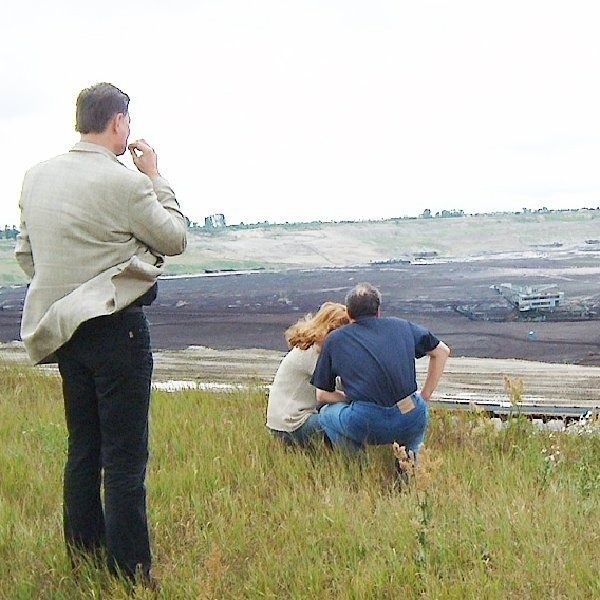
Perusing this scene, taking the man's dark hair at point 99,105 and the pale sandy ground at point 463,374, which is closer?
the man's dark hair at point 99,105

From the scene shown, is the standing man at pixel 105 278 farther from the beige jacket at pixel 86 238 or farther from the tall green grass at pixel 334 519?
the tall green grass at pixel 334 519

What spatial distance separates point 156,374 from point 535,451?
719cm

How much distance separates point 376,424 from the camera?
4750 mm

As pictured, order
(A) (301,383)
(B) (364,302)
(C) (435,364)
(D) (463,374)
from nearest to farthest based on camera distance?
(B) (364,302), (C) (435,364), (A) (301,383), (D) (463,374)

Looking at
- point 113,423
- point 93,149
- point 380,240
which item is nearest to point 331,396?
point 113,423

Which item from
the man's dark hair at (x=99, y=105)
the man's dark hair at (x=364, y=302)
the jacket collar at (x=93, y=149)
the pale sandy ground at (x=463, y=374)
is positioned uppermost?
the man's dark hair at (x=99, y=105)

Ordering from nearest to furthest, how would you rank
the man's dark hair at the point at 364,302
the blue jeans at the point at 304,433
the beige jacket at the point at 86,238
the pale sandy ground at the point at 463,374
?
the beige jacket at the point at 86,238 → the man's dark hair at the point at 364,302 → the blue jeans at the point at 304,433 → the pale sandy ground at the point at 463,374

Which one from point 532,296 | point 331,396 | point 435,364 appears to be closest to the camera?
point 331,396

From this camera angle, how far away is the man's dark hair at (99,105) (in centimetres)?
310

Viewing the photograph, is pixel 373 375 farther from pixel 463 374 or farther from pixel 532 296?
pixel 532 296

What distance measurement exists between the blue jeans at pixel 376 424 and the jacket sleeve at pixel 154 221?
1.93 metres

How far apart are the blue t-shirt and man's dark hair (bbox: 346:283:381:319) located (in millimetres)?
40

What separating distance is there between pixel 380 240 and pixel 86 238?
19367mm

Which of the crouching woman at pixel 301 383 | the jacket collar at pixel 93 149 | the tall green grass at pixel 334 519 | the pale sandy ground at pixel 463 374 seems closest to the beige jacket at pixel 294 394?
the crouching woman at pixel 301 383
